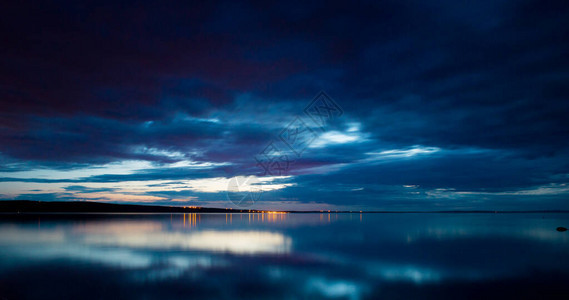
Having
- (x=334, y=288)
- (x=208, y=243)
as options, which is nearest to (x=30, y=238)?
(x=208, y=243)

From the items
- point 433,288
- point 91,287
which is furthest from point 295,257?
point 91,287

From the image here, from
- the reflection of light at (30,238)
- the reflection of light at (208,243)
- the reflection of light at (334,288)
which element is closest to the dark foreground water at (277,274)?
the reflection of light at (334,288)

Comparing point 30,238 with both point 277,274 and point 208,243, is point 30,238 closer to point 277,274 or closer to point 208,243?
point 208,243

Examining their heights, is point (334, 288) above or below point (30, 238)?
above

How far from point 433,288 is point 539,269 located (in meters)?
9.14

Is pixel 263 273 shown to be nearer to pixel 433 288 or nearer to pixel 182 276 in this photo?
pixel 182 276

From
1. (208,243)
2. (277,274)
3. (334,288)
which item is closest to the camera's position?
(334,288)

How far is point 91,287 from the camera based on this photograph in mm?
13141

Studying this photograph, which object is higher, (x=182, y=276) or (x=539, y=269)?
(x=182, y=276)

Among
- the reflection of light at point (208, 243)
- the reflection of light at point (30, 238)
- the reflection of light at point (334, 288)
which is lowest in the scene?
the reflection of light at point (208, 243)

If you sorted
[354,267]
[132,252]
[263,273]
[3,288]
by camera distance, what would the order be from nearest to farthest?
[3,288] < [263,273] < [354,267] < [132,252]

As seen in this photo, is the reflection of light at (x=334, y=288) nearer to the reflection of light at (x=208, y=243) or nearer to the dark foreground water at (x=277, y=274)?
the dark foreground water at (x=277, y=274)

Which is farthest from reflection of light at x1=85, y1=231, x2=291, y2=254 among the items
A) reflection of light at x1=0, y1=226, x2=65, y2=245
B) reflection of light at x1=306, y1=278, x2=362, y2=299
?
reflection of light at x1=306, y1=278, x2=362, y2=299

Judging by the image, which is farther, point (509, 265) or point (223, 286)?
point (509, 265)
